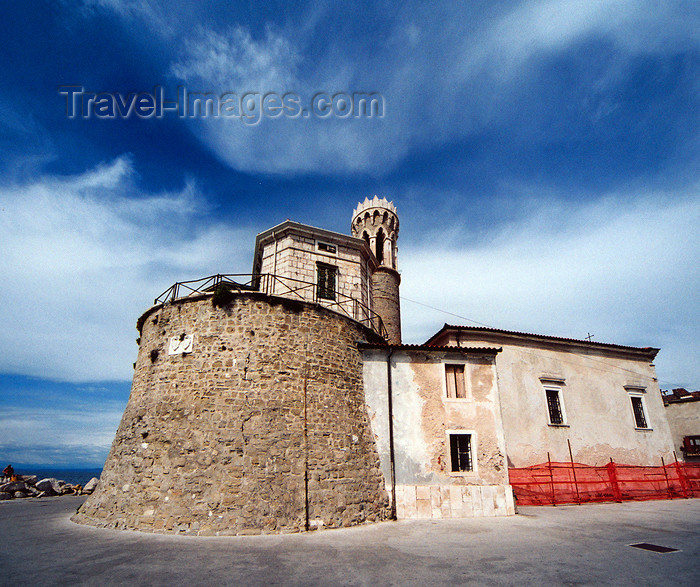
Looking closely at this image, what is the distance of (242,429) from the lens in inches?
490

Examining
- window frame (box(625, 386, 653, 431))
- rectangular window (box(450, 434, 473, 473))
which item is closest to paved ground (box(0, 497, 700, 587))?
rectangular window (box(450, 434, 473, 473))

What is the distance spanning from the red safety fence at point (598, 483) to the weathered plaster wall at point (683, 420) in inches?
390

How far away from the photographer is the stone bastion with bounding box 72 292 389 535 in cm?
1162

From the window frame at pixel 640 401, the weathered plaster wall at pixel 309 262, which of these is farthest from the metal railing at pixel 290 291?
the window frame at pixel 640 401

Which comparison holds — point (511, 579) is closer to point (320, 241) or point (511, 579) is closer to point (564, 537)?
point (564, 537)

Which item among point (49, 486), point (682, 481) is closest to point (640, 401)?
point (682, 481)

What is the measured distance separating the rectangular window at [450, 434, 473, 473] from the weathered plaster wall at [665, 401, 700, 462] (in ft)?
78.7

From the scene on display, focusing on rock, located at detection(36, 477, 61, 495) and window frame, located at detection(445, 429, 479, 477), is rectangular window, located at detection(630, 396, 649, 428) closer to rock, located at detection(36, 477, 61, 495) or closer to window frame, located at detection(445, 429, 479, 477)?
window frame, located at detection(445, 429, 479, 477)

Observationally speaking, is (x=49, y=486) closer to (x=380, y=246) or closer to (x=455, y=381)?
(x=455, y=381)

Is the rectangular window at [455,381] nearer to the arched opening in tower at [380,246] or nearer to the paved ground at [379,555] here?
the paved ground at [379,555]

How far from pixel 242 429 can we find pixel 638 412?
918 inches

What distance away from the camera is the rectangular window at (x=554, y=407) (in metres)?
20.2

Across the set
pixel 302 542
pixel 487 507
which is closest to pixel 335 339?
pixel 302 542

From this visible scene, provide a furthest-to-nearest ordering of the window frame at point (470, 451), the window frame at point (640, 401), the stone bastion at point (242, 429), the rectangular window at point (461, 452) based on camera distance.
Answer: the window frame at point (640, 401) → the rectangular window at point (461, 452) → the window frame at point (470, 451) → the stone bastion at point (242, 429)
